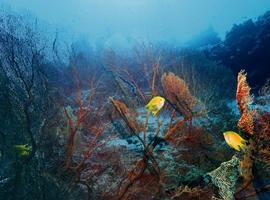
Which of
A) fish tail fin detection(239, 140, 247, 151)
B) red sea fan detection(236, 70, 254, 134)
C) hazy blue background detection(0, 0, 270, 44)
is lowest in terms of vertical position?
fish tail fin detection(239, 140, 247, 151)

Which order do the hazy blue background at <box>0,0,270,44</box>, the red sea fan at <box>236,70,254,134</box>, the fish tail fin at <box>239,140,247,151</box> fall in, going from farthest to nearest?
the hazy blue background at <box>0,0,270,44</box> < the red sea fan at <box>236,70,254,134</box> < the fish tail fin at <box>239,140,247,151</box>

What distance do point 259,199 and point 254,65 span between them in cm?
603

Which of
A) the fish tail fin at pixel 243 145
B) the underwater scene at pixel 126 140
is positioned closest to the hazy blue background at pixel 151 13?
the underwater scene at pixel 126 140

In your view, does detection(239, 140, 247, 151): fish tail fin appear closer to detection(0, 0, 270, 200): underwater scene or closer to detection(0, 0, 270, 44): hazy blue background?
detection(0, 0, 270, 200): underwater scene

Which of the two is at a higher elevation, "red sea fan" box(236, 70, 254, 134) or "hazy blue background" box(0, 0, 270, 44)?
"hazy blue background" box(0, 0, 270, 44)

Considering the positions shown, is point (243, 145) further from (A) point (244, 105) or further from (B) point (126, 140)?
(B) point (126, 140)

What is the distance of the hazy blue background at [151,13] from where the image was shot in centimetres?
5197

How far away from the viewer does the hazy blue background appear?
52.0m

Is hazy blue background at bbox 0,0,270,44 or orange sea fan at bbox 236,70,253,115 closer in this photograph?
orange sea fan at bbox 236,70,253,115

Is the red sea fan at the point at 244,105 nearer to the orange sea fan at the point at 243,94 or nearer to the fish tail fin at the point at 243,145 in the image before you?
the orange sea fan at the point at 243,94

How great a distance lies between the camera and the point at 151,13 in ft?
212

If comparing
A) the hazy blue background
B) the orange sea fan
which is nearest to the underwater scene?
the orange sea fan

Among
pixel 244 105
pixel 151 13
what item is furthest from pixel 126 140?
pixel 151 13

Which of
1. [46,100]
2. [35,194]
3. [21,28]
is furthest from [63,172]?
[21,28]
